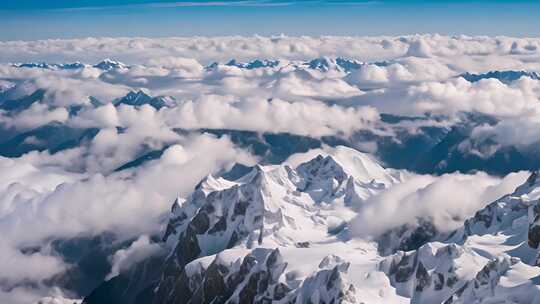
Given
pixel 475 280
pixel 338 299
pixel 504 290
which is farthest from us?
pixel 338 299

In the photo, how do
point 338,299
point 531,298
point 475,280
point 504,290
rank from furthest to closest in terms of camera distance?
point 338,299 < point 475,280 < point 504,290 < point 531,298

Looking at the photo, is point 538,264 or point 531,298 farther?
point 538,264

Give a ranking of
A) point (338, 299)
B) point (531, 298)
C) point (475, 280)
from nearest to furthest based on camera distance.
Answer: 1. point (531, 298)
2. point (475, 280)
3. point (338, 299)

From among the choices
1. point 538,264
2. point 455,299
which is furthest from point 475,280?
point 538,264

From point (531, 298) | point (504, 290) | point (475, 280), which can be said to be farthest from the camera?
point (475, 280)

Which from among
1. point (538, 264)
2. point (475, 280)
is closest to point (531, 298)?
point (475, 280)

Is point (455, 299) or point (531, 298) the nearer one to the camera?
point (531, 298)

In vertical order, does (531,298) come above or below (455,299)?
above

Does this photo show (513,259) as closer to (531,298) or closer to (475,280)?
(475,280)

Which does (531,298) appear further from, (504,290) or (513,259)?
(513,259)
